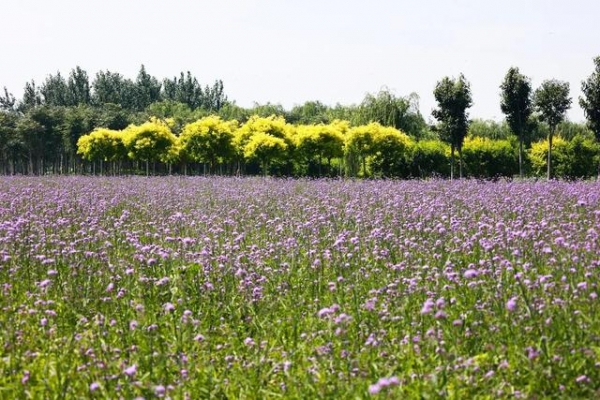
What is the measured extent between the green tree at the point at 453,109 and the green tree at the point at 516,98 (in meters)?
2.20

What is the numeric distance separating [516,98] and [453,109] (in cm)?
394

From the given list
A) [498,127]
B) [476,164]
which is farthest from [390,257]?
[498,127]

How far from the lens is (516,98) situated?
136 feet

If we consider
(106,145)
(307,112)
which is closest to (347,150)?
(106,145)

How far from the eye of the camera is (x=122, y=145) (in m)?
64.2

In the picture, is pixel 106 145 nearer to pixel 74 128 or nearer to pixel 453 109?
pixel 74 128

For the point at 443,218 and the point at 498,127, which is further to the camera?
the point at 498,127

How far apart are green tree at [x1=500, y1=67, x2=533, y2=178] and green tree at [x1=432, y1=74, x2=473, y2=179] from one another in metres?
2.20

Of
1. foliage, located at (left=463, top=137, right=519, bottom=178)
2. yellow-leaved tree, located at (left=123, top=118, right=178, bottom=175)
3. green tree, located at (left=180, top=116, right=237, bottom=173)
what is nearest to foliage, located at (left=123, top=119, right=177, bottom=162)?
yellow-leaved tree, located at (left=123, top=118, right=178, bottom=175)

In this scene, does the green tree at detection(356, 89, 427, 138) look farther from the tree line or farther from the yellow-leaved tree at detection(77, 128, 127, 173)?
the yellow-leaved tree at detection(77, 128, 127, 173)

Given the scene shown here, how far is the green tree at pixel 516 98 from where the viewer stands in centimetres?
4109

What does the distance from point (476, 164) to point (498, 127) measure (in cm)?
3513

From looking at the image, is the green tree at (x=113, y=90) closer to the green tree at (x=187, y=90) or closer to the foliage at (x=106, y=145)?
the green tree at (x=187, y=90)

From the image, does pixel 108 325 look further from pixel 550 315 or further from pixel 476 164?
pixel 476 164
